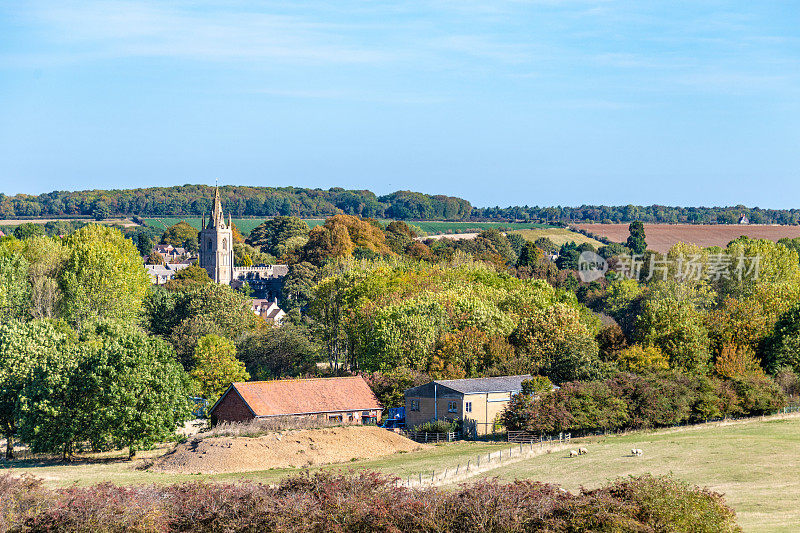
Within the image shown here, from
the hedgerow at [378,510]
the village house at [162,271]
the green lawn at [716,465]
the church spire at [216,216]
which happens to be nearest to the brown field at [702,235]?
the church spire at [216,216]

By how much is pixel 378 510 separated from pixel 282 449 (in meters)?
24.2

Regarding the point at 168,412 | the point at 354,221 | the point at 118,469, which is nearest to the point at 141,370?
the point at 168,412

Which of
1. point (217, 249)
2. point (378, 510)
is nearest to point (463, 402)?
point (378, 510)

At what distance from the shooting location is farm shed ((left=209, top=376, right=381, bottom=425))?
57.6 m

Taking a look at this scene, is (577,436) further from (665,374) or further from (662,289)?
(662,289)

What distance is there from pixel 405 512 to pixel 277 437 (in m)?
25.9

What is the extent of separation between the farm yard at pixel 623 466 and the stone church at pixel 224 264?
96.2 meters

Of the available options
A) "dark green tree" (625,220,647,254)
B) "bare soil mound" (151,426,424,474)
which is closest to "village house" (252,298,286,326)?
"dark green tree" (625,220,647,254)

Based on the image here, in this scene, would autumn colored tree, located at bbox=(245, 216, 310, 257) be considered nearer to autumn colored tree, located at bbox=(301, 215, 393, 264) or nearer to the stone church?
the stone church

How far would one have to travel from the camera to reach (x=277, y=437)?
2010 inches

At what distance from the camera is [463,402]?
57.4 meters

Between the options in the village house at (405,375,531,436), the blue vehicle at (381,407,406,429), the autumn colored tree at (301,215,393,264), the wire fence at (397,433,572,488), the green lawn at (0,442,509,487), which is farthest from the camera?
the autumn colored tree at (301,215,393,264)

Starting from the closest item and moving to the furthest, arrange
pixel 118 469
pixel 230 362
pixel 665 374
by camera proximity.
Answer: pixel 118 469 → pixel 665 374 → pixel 230 362

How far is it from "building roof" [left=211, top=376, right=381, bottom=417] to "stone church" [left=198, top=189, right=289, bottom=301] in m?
87.9
